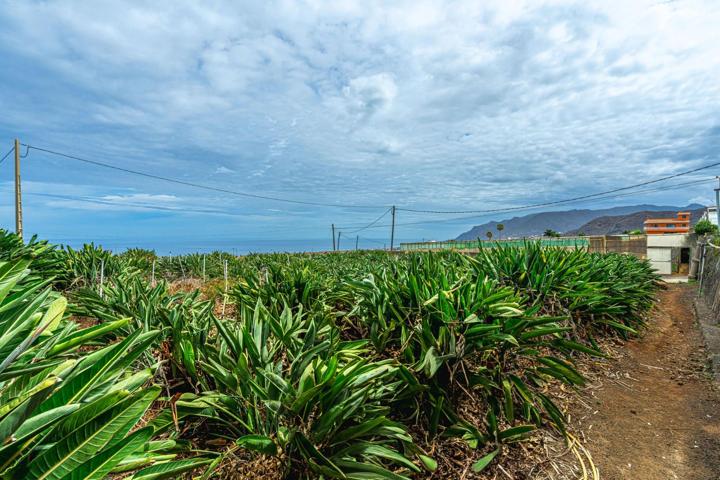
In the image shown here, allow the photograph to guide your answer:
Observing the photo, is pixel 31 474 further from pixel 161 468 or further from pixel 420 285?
pixel 420 285

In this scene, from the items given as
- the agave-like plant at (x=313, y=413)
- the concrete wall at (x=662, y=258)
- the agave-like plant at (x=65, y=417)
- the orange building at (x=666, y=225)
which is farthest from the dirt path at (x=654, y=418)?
the orange building at (x=666, y=225)

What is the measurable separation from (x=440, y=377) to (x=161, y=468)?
162cm

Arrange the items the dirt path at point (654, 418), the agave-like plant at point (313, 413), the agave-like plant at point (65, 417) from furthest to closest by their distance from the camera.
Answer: the dirt path at point (654, 418)
the agave-like plant at point (313, 413)
the agave-like plant at point (65, 417)

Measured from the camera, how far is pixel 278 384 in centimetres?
170

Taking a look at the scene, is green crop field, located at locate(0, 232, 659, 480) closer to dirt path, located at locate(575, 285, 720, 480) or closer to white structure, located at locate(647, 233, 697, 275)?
dirt path, located at locate(575, 285, 720, 480)

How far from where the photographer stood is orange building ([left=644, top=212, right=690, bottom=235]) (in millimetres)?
20469

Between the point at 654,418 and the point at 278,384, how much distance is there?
2.89 meters

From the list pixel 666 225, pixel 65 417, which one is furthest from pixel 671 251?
pixel 65 417

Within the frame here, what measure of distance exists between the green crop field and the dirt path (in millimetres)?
334

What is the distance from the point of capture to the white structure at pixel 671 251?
57.5 ft

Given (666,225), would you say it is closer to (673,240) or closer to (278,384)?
(673,240)

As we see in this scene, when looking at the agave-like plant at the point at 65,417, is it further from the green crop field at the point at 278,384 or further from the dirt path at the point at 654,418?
the dirt path at the point at 654,418

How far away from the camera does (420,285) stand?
2.76m

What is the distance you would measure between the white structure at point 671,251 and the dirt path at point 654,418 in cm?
1574
